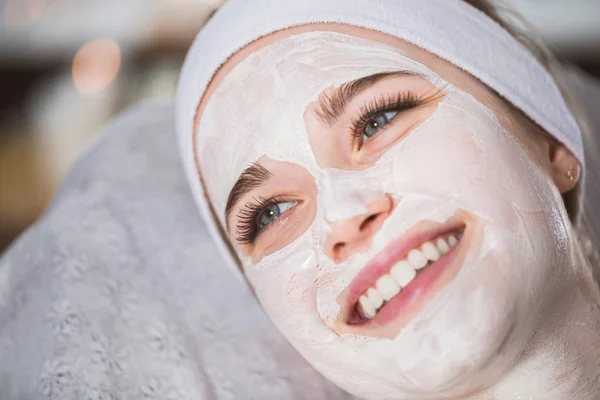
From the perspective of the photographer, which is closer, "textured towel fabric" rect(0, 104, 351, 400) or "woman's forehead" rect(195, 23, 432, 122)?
"woman's forehead" rect(195, 23, 432, 122)

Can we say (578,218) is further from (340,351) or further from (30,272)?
(30,272)

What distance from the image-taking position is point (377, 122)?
2.73 feet

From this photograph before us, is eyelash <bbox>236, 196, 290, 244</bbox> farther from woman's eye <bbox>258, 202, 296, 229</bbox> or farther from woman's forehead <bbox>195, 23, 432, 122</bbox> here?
woman's forehead <bbox>195, 23, 432, 122</bbox>

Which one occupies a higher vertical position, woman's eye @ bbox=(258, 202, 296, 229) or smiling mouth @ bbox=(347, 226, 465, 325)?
woman's eye @ bbox=(258, 202, 296, 229)

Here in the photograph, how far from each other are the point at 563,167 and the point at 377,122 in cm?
30

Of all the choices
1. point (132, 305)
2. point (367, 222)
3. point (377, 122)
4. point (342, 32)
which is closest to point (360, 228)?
point (367, 222)

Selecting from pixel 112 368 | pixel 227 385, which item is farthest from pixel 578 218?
pixel 112 368

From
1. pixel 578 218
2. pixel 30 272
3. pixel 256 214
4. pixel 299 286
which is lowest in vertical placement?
pixel 578 218

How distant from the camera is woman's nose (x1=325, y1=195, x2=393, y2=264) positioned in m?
0.75

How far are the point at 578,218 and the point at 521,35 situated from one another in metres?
0.31

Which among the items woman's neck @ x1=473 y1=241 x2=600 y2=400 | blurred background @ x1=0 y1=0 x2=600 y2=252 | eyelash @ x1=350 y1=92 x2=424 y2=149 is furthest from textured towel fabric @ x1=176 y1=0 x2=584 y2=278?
blurred background @ x1=0 y1=0 x2=600 y2=252

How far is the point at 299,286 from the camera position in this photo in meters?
0.83

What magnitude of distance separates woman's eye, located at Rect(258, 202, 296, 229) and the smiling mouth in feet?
0.60

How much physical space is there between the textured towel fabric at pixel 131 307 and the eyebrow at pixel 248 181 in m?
0.27
